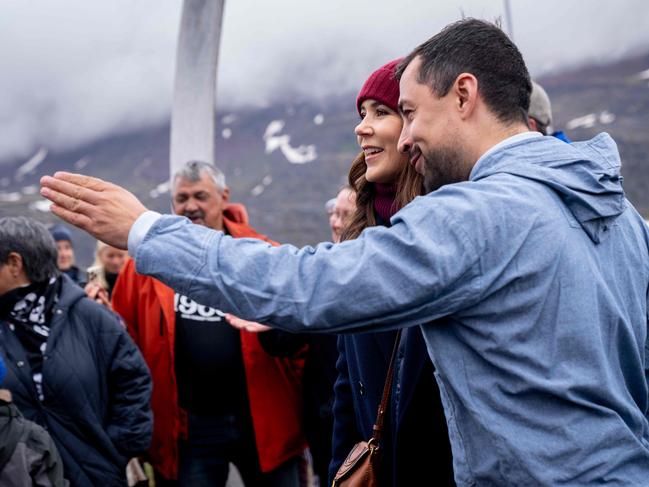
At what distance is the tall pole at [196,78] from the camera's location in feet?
18.1

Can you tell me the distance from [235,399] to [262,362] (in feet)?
0.70

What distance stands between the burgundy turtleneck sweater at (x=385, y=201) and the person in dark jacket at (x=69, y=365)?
162 cm

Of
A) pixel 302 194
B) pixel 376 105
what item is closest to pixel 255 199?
pixel 302 194

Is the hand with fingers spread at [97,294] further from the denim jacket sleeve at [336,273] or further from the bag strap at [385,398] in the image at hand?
the denim jacket sleeve at [336,273]

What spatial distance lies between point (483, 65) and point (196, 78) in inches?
172

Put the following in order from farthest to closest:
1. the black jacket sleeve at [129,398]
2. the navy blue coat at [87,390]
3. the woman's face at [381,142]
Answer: the black jacket sleeve at [129,398], the navy blue coat at [87,390], the woman's face at [381,142]

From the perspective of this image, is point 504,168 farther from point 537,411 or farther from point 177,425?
point 177,425

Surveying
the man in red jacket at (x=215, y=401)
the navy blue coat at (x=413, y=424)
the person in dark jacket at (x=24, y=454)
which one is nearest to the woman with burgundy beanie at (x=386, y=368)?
the navy blue coat at (x=413, y=424)

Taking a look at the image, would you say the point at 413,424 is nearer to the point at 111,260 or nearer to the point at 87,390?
the point at 87,390

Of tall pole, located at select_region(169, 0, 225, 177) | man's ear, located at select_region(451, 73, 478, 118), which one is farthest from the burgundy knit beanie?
tall pole, located at select_region(169, 0, 225, 177)

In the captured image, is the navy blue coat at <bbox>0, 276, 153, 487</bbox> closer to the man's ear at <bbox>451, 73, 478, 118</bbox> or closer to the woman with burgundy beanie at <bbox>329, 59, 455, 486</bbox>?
the woman with burgundy beanie at <bbox>329, 59, 455, 486</bbox>

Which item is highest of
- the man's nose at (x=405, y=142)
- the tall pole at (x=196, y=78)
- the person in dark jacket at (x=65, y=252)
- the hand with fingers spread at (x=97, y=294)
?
the tall pole at (x=196, y=78)

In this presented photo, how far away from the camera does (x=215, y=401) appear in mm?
3549

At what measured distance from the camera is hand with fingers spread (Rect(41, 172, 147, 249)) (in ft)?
4.33
